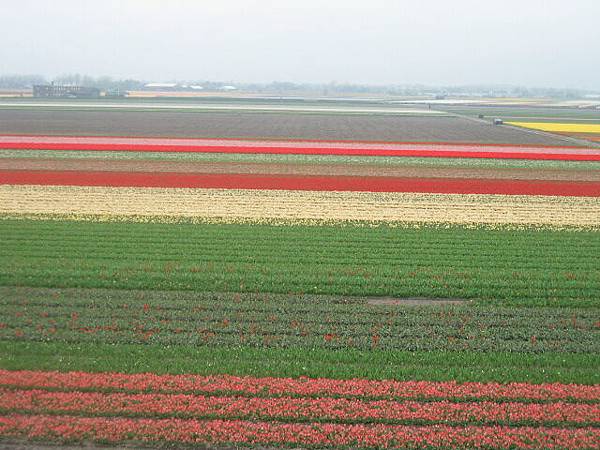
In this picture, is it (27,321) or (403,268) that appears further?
(403,268)

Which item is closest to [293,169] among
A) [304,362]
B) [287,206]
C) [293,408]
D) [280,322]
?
[287,206]

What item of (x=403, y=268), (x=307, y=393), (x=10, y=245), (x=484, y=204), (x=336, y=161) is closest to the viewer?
(x=307, y=393)

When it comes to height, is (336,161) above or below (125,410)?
above

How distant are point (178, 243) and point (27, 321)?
6695 mm

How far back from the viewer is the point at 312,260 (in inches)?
691

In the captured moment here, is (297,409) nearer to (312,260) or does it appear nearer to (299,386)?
(299,386)

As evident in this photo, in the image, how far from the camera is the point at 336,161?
3738 centimetres

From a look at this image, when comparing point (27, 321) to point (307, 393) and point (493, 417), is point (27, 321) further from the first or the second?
point (493, 417)

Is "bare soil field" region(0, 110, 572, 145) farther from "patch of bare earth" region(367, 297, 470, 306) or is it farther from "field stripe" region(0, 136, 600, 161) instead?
"patch of bare earth" region(367, 297, 470, 306)

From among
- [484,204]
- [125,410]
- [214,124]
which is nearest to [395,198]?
[484,204]

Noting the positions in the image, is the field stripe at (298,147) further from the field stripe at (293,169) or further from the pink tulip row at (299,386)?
the pink tulip row at (299,386)

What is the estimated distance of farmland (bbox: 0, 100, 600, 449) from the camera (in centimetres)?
973

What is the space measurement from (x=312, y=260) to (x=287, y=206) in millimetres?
7509

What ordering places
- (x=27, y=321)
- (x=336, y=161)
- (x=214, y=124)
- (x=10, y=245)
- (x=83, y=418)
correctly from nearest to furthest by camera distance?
(x=83, y=418) → (x=27, y=321) → (x=10, y=245) → (x=336, y=161) → (x=214, y=124)
